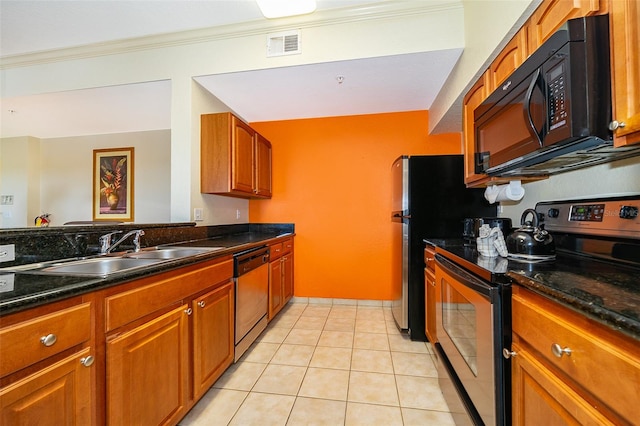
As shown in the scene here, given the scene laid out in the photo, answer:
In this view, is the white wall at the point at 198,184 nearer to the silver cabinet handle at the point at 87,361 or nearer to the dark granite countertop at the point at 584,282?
the silver cabinet handle at the point at 87,361

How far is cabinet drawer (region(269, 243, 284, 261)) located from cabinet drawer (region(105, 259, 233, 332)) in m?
0.94

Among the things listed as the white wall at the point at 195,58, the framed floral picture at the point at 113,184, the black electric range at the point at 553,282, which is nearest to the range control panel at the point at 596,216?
the black electric range at the point at 553,282

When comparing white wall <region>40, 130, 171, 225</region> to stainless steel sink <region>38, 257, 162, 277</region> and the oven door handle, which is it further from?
the oven door handle

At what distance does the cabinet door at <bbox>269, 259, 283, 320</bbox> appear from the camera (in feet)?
8.05

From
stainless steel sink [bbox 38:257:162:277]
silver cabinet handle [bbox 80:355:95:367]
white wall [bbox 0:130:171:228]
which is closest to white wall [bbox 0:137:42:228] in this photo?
white wall [bbox 0:130:171:228]

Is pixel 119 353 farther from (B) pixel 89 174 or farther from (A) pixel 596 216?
(B) pixel 89 174

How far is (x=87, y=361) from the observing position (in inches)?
33.4

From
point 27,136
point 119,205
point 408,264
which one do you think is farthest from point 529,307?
point 27,136

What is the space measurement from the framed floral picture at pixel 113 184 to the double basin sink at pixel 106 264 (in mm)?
2670

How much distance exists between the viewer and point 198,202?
2.37 metres

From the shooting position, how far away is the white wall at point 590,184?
1078mm

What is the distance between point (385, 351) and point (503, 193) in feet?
4.91

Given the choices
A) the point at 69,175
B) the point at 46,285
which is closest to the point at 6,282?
the point at 46,285

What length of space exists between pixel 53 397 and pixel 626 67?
6.37 feet
